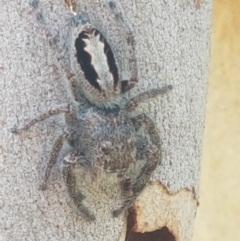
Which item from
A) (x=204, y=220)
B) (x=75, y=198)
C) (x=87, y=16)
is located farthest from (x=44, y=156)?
(x=204, y=220)

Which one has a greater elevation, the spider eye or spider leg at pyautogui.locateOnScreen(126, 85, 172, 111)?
the spider eye

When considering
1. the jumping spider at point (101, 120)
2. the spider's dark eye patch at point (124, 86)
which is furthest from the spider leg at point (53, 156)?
the spider's dark eye patch at point (124, 86)

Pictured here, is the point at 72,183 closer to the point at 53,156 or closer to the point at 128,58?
the point at 53,156

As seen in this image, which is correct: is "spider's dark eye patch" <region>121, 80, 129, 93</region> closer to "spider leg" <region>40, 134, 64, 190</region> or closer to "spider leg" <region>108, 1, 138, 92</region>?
"spider leg" <region>108, 1, 138, 92</region>

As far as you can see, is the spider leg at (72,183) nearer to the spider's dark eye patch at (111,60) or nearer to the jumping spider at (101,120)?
the jumping spider at (101,120)

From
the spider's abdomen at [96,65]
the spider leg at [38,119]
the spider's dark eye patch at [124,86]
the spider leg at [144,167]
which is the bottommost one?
the spider leg at [144,167]

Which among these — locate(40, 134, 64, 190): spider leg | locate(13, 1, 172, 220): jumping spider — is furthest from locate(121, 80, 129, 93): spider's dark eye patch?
locate(40, 134, 64, 190): spider leg

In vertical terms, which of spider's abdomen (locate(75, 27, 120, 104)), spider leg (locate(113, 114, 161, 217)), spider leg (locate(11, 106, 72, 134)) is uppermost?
spider's abdomen (locate(75, 27, 120, 104))

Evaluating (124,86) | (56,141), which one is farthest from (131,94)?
(56,141)
